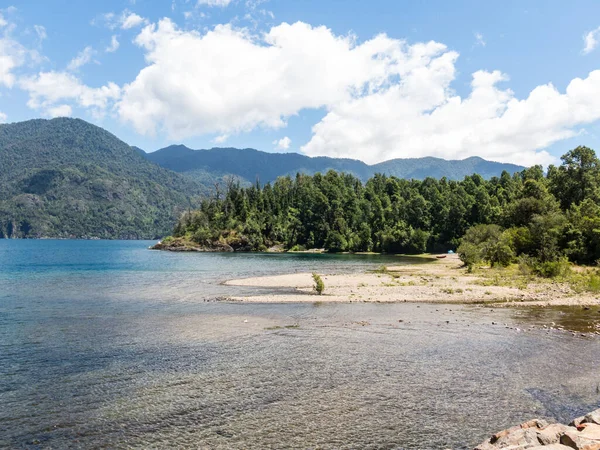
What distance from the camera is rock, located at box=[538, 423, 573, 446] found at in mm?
11670

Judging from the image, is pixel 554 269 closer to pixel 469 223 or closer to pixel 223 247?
pixel 469 223

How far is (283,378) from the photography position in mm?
20562

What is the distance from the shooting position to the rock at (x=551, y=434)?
1167 cm

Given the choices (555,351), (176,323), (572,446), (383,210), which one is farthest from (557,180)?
(572,446)

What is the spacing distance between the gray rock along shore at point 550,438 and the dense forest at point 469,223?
221 ft

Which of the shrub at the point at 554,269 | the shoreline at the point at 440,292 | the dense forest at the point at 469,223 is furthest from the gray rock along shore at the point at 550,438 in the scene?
the dense forest at the point at 469,223

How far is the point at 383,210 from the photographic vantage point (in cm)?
18538

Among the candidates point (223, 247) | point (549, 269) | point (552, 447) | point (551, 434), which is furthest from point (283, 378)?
point (223, 247)

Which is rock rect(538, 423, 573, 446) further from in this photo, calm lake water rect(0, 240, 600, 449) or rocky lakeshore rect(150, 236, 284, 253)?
rocky lakeshore rect(150, 236, 284, 253)

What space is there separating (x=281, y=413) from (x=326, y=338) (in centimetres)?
1196

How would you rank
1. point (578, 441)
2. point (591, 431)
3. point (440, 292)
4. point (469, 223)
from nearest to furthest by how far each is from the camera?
point (578, 441) < point (591, 431) < point (440, 292) < point (469, 223)

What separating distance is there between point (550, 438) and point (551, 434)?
0.31 meters

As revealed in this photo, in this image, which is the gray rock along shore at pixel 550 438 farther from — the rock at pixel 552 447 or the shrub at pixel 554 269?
the shrub at pixel 554 269

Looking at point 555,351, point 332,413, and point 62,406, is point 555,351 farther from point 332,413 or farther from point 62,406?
point 62,406
